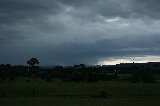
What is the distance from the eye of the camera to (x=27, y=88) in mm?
83812

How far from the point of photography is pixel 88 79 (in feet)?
408

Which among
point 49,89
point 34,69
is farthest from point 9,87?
point 34,69

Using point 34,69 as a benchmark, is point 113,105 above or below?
below

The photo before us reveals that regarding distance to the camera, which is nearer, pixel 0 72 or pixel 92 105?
pixel 92 105

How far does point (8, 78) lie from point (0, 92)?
4197 cm

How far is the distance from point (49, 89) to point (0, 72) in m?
33.8

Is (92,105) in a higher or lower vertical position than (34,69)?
lower

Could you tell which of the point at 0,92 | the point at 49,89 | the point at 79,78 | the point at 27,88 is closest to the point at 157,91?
the point at 49,89

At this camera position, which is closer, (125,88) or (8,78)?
(125,88)

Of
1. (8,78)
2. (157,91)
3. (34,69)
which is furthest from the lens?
(8,78)

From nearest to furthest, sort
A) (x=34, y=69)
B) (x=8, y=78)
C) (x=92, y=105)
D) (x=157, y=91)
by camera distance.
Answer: (x=92, y=105)
(x=157, y=91)
(x=34, y=69)
(x=8, y=78)

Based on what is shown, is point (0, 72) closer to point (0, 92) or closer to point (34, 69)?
point (34, 69)

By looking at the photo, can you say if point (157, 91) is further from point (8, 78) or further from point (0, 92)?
point (8, 78)

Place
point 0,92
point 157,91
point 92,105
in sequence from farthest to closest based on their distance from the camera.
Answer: point 157,91
point 0,92
point 92,105
